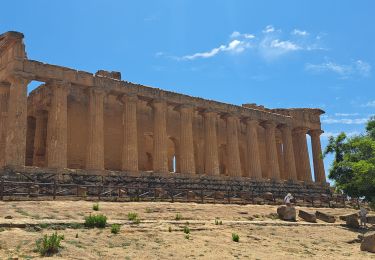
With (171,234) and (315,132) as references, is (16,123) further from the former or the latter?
(315,132)

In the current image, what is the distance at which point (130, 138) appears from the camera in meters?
39.9

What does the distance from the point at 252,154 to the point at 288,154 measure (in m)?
6.00

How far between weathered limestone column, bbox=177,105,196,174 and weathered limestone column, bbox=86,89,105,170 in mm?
8399

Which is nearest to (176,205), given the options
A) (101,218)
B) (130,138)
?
(101,218)

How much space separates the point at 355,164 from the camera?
3125 cm

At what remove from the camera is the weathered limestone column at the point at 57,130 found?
115ft

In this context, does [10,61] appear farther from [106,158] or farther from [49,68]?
[106,158]

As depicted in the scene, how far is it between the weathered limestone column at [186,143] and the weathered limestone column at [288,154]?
46.5 feet

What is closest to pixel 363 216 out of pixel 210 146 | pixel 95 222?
pixel 210 146

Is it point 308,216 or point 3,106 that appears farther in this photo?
point 3,106

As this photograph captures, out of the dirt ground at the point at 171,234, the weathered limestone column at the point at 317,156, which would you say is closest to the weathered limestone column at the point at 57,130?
the dirt ground at the point at 171,234

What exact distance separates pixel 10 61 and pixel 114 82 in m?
8.64

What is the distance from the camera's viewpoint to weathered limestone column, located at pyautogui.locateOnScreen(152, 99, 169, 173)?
135 ft

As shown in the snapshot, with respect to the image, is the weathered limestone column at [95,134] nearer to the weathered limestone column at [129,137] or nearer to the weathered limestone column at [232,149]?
the weathered limestone column at [129,137]
